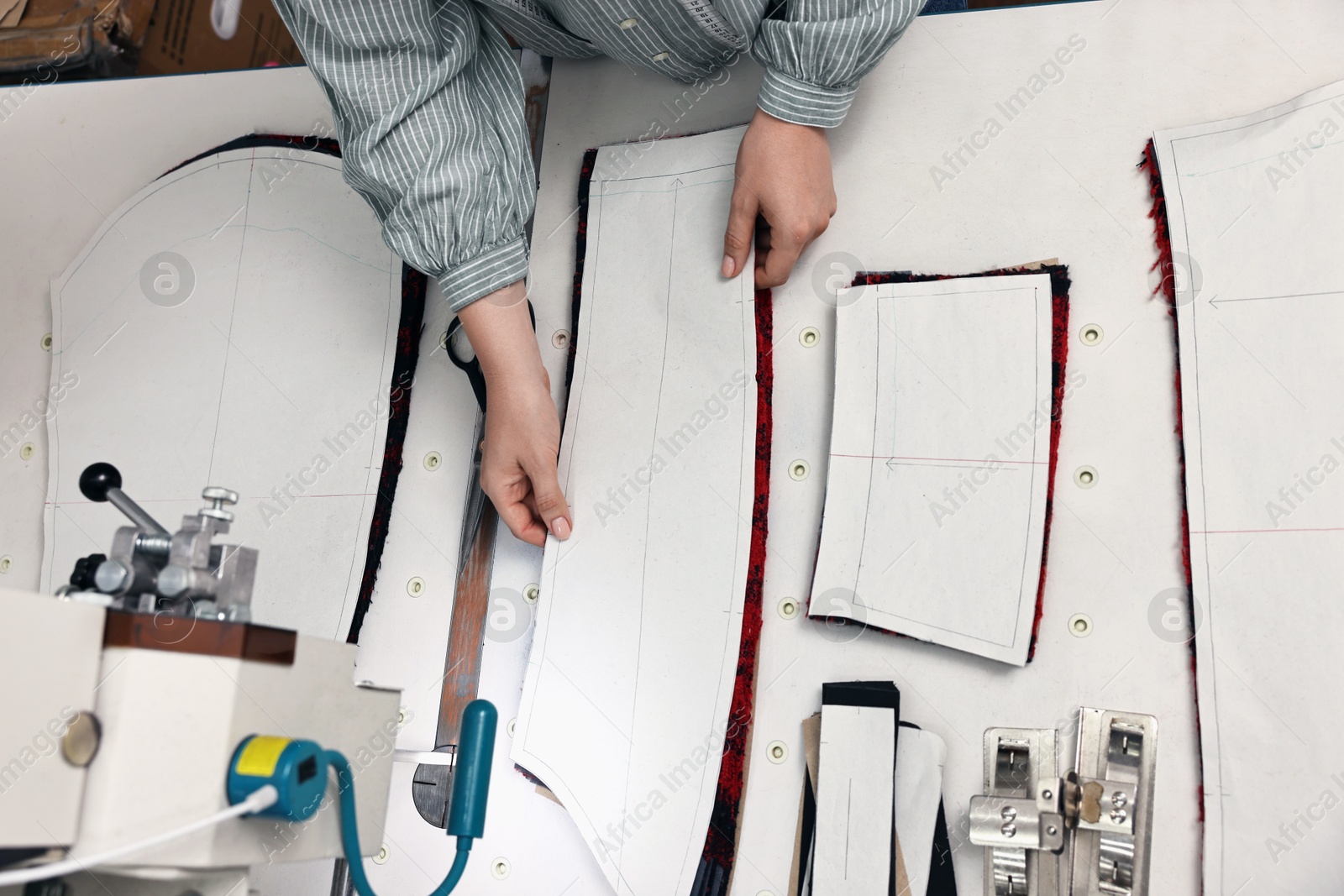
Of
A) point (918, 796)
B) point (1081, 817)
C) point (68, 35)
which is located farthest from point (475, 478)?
point (68, 35)

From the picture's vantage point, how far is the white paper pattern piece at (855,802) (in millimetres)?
778

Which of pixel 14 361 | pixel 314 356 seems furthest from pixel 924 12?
pixel 14 361

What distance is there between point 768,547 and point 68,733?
60 cm

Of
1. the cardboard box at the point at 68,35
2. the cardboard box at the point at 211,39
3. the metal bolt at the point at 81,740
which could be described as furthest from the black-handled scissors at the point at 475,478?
the cardboard box at the point at 68,35

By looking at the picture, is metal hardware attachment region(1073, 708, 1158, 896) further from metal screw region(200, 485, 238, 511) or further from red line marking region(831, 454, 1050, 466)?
metal screw region(200, 485, 238, 511)

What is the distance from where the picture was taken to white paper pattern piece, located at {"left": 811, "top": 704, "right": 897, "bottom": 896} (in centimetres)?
78

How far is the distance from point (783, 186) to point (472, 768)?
60cm

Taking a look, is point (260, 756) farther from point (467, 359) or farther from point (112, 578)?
point (467, 359)

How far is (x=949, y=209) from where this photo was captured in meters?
0.91

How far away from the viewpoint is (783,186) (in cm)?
86

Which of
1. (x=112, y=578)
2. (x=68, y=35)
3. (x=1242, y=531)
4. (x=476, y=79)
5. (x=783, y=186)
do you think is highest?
(x=68, y=35)

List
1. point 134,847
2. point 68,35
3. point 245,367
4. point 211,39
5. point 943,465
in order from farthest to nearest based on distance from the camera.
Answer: point 211,39 < point 68,35 < point 245,367 < point 943,465 < point 134,847

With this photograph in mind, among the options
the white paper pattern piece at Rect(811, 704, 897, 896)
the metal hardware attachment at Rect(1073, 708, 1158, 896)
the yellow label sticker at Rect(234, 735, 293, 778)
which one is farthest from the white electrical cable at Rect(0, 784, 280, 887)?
the metal hardware attachment at Rect(1073, 708, 1158, 896)

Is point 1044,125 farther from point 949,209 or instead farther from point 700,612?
point 700,612
